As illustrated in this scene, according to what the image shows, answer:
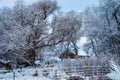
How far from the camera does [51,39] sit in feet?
69.3

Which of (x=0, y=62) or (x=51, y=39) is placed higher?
(x=51, y=39)

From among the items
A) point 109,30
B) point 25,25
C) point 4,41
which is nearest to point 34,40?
point 25,25

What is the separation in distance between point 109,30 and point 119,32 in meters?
0.87

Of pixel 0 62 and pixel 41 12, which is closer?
pixel 0 62

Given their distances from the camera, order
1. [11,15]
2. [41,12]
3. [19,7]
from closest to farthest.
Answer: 1. [11,15]
2. [19,7]
3. [41,12]

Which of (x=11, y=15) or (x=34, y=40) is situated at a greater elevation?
(x=11, y=15)

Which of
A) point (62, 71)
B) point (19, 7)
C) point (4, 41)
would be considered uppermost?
point (19, 7)

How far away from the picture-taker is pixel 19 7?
62.1 feet

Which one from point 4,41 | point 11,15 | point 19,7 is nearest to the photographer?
point 4,41

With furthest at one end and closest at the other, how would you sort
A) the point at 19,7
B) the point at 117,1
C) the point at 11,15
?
the point at 19,7 < the point at 11,15 < the point at 117,1

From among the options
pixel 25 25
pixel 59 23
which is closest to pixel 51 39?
pixel 59 23

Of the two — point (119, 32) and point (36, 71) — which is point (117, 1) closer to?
point (119, 32)

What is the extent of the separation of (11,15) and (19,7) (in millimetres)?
1529

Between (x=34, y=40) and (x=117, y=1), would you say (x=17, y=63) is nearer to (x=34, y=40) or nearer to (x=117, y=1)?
(x=34, y=40)
